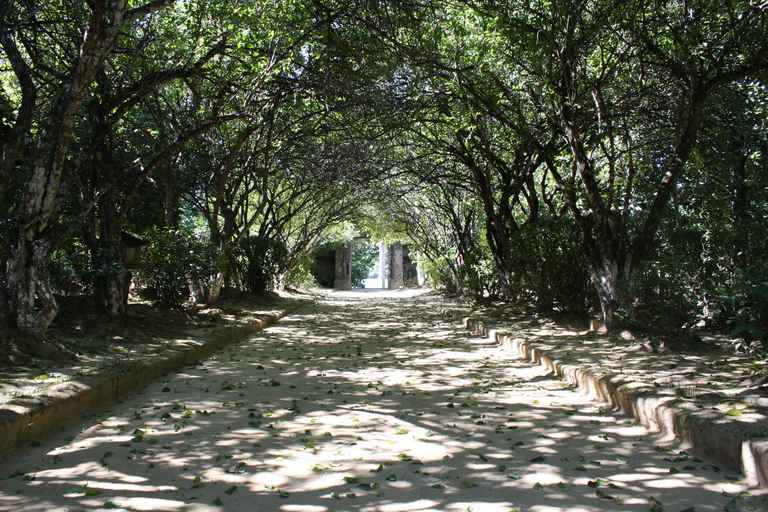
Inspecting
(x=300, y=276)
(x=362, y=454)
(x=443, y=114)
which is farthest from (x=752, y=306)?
(x=300, y=276)

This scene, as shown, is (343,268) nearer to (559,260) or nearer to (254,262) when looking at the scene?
(254,262)

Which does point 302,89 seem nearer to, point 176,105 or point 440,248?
point 176,105

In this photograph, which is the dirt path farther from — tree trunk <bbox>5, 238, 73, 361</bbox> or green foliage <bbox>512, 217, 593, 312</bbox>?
green foliage <bbox>512, 217, 593, 312</bbox>

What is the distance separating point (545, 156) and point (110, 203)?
260 inches

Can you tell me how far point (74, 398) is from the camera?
381 centimetres

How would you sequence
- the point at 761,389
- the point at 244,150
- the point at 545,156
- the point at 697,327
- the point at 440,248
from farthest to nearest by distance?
the point at 440,248
the point at 244,150
the point at 545,156
the point at 697,327
the point at 761,389

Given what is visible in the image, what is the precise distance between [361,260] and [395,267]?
12.5 metres

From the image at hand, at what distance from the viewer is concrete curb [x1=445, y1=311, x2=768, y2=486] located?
2648mm

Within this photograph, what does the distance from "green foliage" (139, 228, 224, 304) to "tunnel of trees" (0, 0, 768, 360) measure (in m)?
0.04

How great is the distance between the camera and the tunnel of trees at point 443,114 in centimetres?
537

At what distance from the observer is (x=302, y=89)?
8.66 metres

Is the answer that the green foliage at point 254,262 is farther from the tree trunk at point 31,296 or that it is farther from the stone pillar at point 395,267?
the stone pillar at point 395,267

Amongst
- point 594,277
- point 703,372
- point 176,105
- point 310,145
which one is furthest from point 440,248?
point 703,372

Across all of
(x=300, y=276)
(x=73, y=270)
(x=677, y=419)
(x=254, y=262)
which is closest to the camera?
(x=677, y=419)
